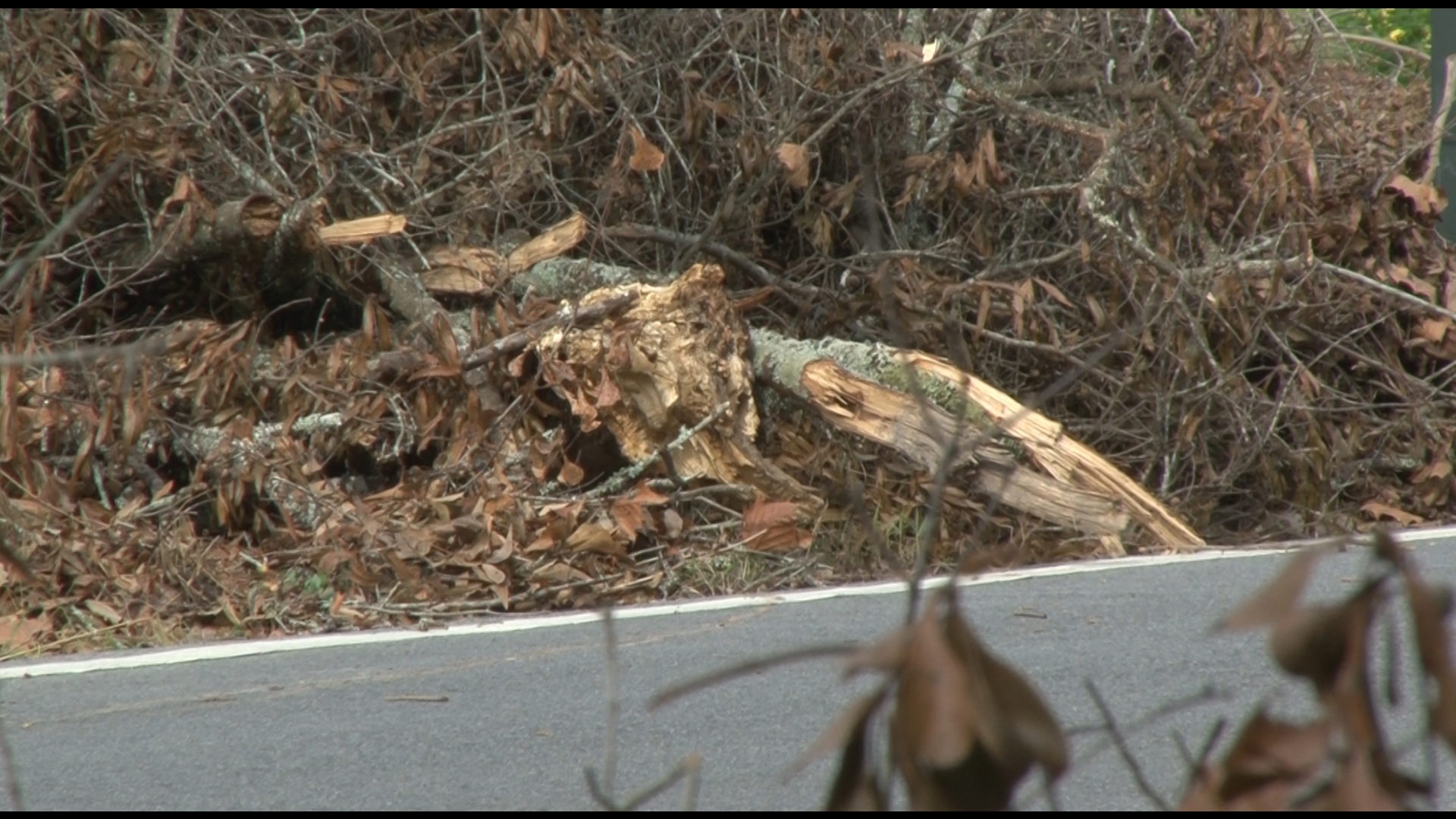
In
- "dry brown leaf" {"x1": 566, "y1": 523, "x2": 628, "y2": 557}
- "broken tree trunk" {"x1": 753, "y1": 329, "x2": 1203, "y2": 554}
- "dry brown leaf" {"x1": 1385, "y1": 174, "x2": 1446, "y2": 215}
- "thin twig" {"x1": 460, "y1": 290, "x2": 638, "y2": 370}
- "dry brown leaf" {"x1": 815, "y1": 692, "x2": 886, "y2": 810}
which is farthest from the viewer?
"dry brown leaf" {"x1": 1385, "y1": 174, "x2": 1446, "y2": 215}

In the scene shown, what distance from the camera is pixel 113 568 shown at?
5.43 metres

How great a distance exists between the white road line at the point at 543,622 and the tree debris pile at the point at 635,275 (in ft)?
1.10

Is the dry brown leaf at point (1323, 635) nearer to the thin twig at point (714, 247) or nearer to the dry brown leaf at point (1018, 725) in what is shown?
the dry brown leaf at point (1018, 725)

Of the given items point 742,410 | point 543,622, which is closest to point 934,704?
point 543,622

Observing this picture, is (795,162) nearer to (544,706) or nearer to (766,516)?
(766,516)

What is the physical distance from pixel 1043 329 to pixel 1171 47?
6.70ft

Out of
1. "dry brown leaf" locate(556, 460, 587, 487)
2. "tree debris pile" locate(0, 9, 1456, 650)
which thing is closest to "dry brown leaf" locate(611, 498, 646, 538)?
"tree debris pile" locate(0, 9, 1456, 650)

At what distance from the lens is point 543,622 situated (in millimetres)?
5020

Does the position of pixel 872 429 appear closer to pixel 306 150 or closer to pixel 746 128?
pixel 746 128

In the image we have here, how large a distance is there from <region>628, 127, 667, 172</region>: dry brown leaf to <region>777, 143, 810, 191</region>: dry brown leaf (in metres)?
0.60

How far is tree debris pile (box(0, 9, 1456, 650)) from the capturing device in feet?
19.5

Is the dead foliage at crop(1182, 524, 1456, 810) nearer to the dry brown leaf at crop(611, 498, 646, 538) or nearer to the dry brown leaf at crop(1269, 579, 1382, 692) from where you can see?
the dry brown leaf at crop(1269, 579, 1382, 692)

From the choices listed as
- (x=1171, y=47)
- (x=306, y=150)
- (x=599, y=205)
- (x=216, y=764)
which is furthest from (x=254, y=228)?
(x=1171, y=47)

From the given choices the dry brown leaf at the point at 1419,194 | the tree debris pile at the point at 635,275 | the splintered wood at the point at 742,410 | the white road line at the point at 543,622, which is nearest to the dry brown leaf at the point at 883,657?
the white road line at the point at 543,622
